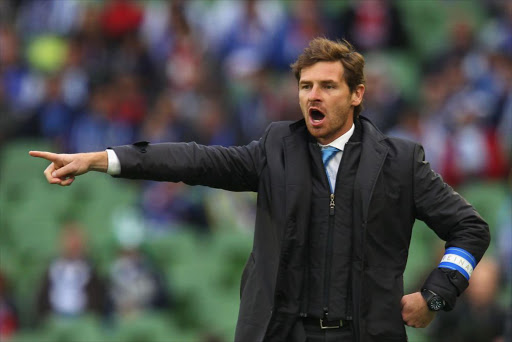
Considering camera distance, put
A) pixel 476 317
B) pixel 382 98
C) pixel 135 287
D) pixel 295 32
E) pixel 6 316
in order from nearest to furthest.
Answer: pixel 476 317, pixel 135 287, pixel 6 316, pixel 382 98, pixel 295 32

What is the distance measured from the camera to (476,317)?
725cm

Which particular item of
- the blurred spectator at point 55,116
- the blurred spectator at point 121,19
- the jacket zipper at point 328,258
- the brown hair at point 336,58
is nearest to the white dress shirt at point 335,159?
the jacket zipper at point 328,258

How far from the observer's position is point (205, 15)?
12.5m

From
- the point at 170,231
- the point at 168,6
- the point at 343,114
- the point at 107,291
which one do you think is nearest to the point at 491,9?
the point at 168,6

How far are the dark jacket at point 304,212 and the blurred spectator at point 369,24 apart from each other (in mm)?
6981

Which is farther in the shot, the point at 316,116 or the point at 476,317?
the point at 476,317

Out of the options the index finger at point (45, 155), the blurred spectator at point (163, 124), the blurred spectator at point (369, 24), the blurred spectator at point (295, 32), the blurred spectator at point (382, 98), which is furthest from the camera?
the blurred spectator at point (369, 24)

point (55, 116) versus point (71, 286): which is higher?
point (55, 116)

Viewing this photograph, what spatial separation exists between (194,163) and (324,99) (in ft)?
1.93

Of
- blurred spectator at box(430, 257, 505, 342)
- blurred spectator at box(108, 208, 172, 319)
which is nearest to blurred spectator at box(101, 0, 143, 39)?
blurred spectator at box(108, 208, 172, 319)

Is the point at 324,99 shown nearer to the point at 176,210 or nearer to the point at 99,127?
the point at 176,210

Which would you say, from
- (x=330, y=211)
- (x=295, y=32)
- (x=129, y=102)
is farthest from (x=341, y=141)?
(x=129, y=102)

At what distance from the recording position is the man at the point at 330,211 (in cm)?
454

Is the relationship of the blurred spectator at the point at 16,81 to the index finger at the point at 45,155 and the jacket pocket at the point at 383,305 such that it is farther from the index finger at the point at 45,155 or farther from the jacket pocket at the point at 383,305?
the jacket pocket at the point at 383,305
